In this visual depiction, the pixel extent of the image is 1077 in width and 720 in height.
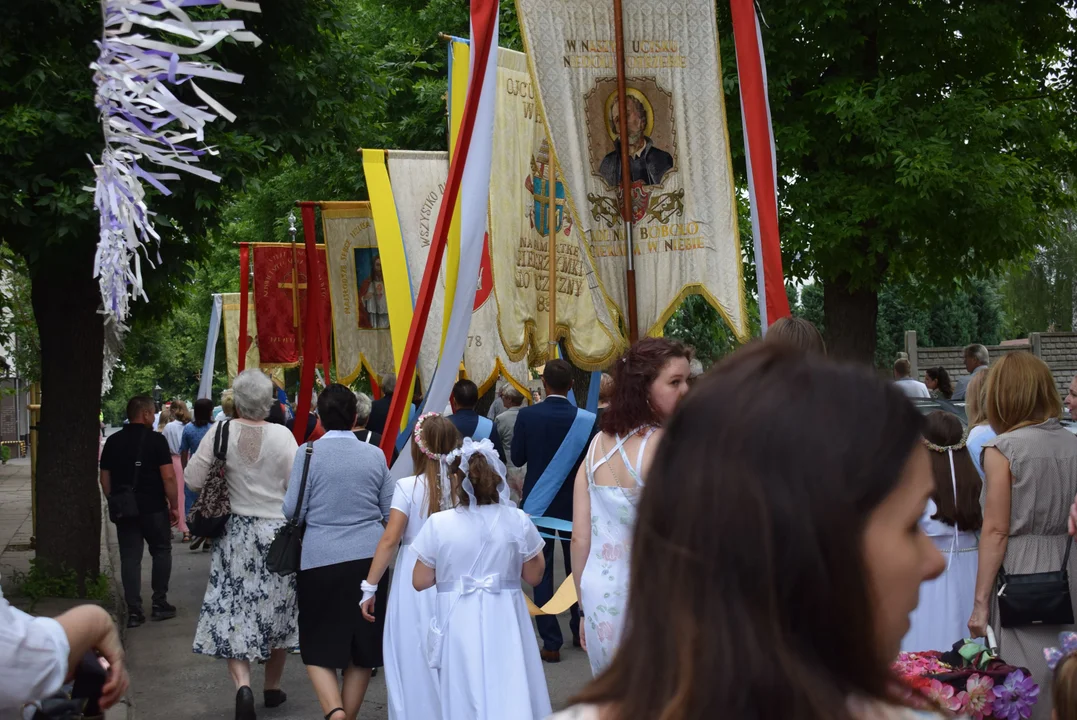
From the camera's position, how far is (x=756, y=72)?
6297 mm

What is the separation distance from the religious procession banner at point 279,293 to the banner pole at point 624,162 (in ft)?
32.5

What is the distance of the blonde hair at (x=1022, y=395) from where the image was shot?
5062mm

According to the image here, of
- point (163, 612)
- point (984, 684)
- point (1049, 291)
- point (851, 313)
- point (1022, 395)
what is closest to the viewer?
point (984, 684)

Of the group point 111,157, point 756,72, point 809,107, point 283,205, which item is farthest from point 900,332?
point 111,157

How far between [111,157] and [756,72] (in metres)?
3.87

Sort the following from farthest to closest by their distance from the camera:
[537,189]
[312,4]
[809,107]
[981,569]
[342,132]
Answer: [809,107], [342,132], [312,4], [537,189], [981,569]

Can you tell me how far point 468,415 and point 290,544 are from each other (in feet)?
8.67

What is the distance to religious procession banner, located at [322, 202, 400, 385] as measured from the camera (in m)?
13.6

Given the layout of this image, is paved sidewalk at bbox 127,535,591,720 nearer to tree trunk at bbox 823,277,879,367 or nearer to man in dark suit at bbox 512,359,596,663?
man in dark suit at bbox 512,359,596,663

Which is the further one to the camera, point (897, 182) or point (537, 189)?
point (897, 182)

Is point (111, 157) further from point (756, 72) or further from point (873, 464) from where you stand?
point (756, 72)

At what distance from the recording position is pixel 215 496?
7629 millimetres

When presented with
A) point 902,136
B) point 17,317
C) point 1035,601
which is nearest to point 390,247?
point 902,136

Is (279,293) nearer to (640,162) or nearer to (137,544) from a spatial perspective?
(137,544)
